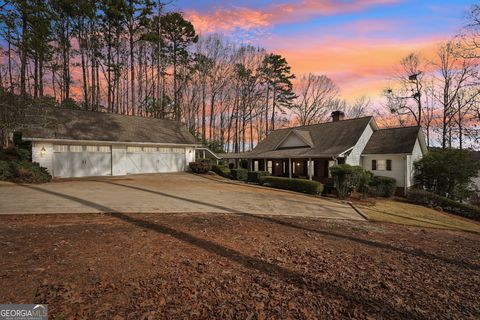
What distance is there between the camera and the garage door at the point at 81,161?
1973 centimetres

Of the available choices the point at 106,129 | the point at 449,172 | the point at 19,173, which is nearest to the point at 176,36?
the point at 106,129

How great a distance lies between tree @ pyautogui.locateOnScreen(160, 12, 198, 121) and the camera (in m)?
32.9

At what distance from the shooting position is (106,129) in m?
23.4

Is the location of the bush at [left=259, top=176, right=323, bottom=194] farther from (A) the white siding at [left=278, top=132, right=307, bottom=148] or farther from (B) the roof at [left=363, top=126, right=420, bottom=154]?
(B) the roof at [left=363, top=126, right=420, bottom=154]

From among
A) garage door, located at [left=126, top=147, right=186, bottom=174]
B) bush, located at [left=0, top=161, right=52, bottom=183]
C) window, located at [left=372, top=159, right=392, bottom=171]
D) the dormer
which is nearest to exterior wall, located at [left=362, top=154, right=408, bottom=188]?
window, located at [left=372, top=159, right=392, bottom=171]

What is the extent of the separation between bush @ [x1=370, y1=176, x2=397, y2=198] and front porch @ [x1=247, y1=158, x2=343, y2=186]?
3.50 m

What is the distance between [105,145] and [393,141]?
26144mm

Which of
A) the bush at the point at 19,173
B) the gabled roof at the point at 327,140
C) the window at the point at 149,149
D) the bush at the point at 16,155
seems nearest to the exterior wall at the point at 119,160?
the window at the point at 149,149

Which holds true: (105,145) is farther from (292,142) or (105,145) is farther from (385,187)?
(385,187)

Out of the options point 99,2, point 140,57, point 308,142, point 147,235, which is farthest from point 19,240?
point 140,57

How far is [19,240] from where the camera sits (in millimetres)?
5121
